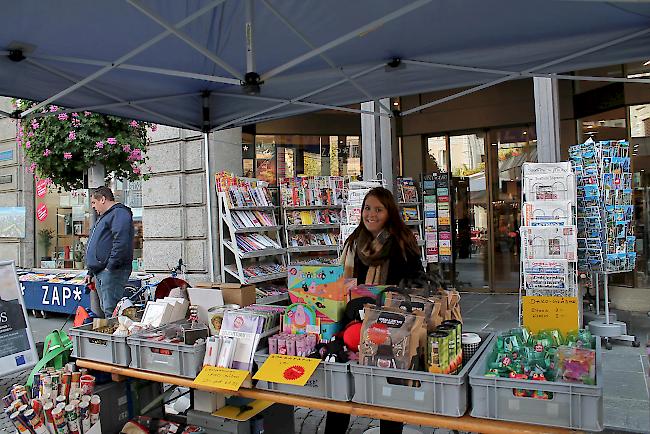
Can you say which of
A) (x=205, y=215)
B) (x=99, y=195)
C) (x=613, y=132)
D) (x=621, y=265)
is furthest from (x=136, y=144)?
(x=613, y=132)

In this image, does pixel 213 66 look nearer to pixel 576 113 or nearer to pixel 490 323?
pixel 490 323

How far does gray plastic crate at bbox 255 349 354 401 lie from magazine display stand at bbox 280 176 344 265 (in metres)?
5.31

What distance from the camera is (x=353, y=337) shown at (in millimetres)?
2240

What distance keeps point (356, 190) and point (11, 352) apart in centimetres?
452

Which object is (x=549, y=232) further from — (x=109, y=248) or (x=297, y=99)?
(x=109, y=248)

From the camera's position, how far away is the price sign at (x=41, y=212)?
11117mm

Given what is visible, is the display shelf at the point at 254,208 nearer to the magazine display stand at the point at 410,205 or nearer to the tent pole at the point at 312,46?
the magazine display stand at the point at 410,205

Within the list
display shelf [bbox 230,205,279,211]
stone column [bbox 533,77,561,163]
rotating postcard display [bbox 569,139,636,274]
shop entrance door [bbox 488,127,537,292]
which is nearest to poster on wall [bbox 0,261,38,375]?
display shelf [bbox 230,205,279,211]

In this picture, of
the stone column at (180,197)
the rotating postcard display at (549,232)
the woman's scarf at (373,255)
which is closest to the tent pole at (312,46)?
the woman's scarf at (373,255)

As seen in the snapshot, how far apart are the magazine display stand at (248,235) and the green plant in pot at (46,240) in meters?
6.21

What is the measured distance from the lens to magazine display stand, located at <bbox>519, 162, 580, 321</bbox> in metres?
5.75

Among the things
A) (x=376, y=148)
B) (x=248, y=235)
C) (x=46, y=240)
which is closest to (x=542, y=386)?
(x=248, y=235)

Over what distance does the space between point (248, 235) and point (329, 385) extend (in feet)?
16.8

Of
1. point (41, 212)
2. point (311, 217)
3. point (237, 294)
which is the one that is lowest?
point (237, 294)
